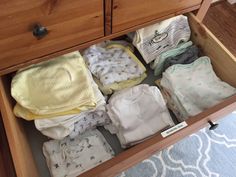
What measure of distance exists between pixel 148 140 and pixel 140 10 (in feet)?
1.24

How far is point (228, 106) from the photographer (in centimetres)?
68

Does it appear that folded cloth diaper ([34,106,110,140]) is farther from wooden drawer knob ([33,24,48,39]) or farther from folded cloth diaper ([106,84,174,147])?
wooden drawer knob ([33,24,48,39])

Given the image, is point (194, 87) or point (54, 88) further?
point (194, 87)

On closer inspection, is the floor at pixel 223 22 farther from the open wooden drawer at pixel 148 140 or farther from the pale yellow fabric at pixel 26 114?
the pale yellow fabric at pixel 26 114

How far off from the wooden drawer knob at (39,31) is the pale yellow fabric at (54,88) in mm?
153

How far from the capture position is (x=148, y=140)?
2.04ft

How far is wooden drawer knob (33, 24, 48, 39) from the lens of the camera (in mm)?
594

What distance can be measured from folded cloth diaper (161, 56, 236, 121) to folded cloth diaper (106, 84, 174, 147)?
0.05 metres

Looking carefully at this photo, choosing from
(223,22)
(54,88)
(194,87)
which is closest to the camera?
(54,88)

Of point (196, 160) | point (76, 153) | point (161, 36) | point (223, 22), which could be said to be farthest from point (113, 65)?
point (223, 22)

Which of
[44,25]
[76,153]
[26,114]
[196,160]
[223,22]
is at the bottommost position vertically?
[196,160]

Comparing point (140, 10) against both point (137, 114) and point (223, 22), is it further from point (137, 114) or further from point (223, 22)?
point (223, 22)

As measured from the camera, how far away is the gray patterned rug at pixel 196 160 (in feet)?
2.73

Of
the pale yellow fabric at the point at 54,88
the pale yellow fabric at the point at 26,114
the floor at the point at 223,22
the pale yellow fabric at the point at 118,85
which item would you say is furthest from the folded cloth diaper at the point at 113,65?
the floor at the point at 223,22
